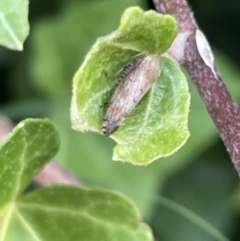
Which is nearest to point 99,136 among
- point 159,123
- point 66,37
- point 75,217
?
point 66,37

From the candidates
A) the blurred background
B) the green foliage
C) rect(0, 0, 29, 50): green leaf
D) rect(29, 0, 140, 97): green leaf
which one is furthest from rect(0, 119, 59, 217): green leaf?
rect(29, 0, 140, 97): green leaf

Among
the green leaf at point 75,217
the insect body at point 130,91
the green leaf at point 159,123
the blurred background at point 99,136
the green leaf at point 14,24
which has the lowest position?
the blurred background at point 99,136

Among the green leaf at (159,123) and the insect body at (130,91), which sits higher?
the insect body at (130,91)

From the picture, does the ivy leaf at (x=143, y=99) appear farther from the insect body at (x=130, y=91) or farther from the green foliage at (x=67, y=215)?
the green foliage at (x=67, y=215)

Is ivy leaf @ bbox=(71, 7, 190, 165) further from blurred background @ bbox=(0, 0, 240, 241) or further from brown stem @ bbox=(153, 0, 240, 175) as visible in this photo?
blurred background @ bbox=(0, 0, 240, 241)

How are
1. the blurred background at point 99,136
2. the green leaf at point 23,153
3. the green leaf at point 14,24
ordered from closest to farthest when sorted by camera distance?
the green leaf at point 14,24 < the green leaf at point 23,153 < the blurred background at point 99,136

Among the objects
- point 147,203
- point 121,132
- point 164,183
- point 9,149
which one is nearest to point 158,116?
point 121,132

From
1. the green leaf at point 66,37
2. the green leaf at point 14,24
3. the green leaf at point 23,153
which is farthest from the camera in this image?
the green leaf at point 66,37

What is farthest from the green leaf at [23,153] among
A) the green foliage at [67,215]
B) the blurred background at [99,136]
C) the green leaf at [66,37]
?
the green leaf at [66,37]
